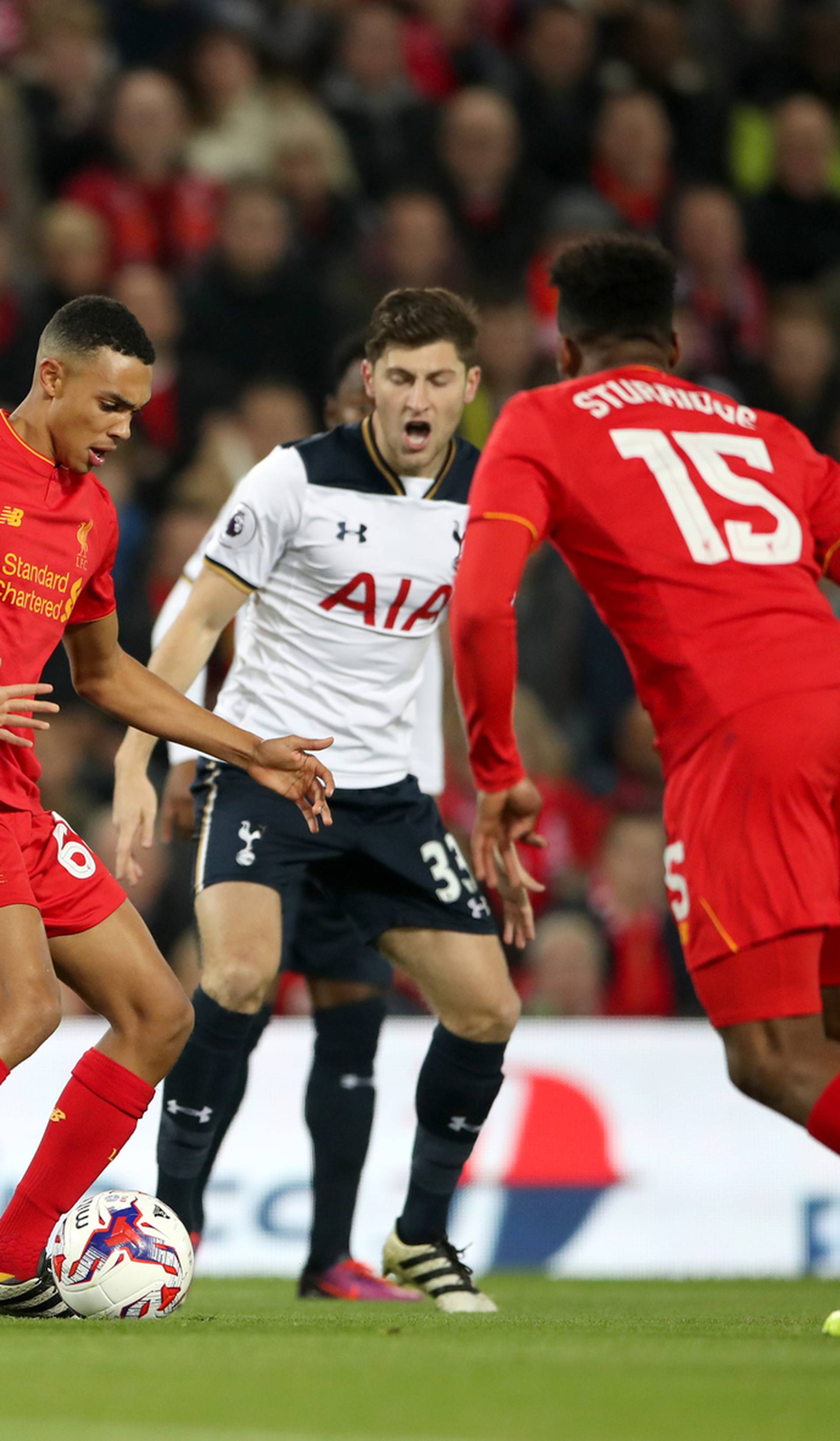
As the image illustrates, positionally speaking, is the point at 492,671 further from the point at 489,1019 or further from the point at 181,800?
the point at 181,800

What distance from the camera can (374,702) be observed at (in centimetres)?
521

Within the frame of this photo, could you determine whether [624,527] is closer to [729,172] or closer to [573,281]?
[573,281]

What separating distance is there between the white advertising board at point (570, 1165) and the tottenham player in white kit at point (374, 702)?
175cm

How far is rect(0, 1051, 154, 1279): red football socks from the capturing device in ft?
13.6

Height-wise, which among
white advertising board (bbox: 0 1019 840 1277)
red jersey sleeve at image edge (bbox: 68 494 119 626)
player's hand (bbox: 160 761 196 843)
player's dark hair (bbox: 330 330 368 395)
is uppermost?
player's dark hair (bbox: 330 330 368 395)

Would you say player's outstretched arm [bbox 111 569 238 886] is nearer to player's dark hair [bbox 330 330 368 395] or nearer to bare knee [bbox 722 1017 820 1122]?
player's dark hair [bbox 330 330 368 395]

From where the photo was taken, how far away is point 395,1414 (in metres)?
2.61

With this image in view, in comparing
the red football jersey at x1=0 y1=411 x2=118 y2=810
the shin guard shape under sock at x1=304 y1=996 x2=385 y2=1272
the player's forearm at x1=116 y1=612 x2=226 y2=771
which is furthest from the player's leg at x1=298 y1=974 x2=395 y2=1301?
the red football jersey at x1=0 y1=411 x2=118 y2=810

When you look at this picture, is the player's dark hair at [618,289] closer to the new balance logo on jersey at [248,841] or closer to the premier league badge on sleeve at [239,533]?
the premier league badge on sleeve at [239,533]

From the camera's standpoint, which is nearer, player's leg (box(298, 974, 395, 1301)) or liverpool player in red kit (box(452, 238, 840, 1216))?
liverpool player in red kit (box(452, 238, 840, 1216))

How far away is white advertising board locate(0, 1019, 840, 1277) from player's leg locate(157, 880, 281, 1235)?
1.74m

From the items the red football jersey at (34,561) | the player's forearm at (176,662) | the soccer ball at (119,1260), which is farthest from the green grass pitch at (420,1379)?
the player's forearm at (176,662)

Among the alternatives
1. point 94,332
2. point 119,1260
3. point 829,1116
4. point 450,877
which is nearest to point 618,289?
point 94,332

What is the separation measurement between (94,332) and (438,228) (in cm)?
597
